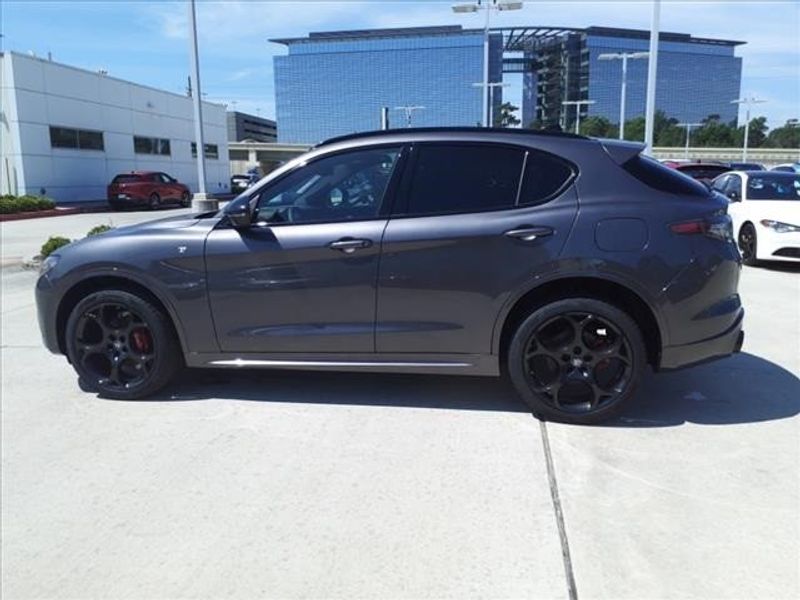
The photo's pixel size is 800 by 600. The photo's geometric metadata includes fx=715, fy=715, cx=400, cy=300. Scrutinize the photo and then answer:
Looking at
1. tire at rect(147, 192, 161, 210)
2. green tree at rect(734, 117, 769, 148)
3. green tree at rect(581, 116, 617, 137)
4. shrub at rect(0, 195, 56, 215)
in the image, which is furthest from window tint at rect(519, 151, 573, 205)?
green tree at rect(734, 117, 769, 148)

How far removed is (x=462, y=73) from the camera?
88250 millimetres

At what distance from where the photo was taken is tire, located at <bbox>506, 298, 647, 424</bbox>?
4207 millimetres

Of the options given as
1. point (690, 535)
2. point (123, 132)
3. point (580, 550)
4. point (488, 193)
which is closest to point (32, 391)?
point (488, 193)

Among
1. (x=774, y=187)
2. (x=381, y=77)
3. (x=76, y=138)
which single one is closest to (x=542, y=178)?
(x=774, y=187)

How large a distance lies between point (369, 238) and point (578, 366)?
148 centimetres

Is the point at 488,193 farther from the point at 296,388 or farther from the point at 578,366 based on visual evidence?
the point at 296,388

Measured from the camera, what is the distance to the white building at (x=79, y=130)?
2662cm

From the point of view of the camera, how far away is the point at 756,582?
2.74 m

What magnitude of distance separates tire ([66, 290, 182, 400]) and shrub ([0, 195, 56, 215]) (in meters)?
21.0

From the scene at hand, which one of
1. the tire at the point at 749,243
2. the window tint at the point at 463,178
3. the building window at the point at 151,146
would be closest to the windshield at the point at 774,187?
the tire at the point at 749,243

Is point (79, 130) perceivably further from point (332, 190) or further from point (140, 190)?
point (332, 190)

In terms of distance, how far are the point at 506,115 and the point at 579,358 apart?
104864mm

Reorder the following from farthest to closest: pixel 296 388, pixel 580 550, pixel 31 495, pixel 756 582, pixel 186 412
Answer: pixel 296 388 → pixel 186 412 → pixel 31 495 → pixel 580 550 → pixel 756 582

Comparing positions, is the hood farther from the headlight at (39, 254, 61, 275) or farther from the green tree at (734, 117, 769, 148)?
the green tree at (734, 117, 769, 148)
